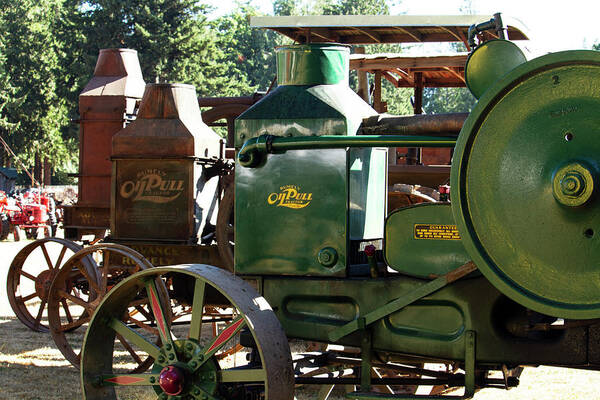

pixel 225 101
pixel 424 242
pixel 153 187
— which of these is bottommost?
pixel 153 187

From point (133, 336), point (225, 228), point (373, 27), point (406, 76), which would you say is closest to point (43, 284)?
point (225, 228)

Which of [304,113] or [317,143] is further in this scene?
[304,113]

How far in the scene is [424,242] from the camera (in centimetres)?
336

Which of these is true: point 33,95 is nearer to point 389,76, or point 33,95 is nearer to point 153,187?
point 389,76

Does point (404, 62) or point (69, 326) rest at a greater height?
point (404, 62)

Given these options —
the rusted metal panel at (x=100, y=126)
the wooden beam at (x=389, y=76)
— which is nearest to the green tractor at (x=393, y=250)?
the rusted metal panel at (x=100, y=126)

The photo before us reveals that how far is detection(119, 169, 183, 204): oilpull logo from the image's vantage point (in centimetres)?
705

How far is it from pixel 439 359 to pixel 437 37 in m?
7.06

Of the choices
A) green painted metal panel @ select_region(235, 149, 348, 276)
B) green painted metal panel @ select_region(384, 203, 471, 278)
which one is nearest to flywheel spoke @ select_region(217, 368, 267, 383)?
green painted metal panel @ select_region(235, 149, 348, 276)

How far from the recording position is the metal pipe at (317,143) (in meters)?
3.17

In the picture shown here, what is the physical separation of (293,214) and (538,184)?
126 centimetres

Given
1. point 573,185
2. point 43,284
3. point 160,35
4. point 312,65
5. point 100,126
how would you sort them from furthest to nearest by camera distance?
point 160,35 → point 100,126 → point 43,284 → point 312,65 → point 573,185

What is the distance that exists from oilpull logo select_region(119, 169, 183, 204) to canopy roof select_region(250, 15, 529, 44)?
2.93 meters

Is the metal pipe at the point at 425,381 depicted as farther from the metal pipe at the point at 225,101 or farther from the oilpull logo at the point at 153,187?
the metal pipe at the point at 225,101
